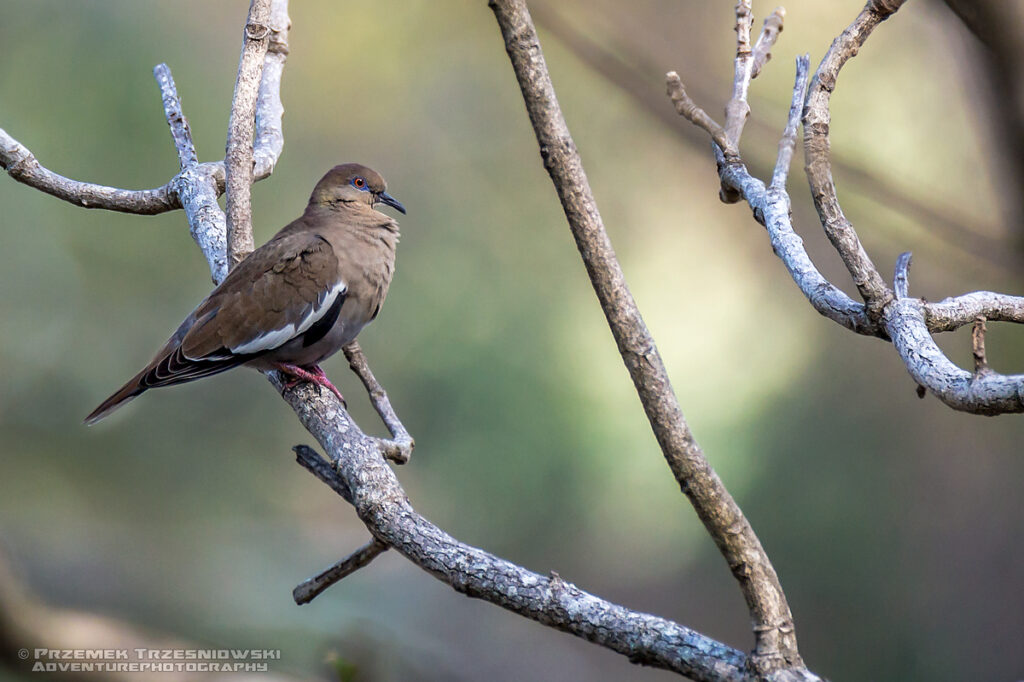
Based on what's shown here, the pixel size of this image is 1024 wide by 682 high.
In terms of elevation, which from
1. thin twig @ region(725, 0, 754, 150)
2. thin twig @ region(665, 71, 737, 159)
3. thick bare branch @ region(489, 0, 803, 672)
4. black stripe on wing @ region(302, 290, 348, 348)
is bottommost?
thick bare branch @ region(489, 0, 803, 672)

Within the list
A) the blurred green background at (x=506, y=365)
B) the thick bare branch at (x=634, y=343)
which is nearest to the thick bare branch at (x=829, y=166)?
the thick bare branch at (x=634, y=343)

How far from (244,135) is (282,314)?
0.38 metres

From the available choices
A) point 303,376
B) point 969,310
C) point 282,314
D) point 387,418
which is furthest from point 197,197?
point 969,310

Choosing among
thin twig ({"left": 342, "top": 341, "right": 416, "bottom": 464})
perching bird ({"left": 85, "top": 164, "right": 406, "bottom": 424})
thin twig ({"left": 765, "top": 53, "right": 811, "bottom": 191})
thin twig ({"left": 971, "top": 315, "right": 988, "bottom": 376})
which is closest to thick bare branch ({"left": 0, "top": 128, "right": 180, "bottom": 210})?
perching bird ({"left": 85, "top": 164, "right": 406, "bottom": 424})

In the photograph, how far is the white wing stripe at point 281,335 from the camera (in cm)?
197

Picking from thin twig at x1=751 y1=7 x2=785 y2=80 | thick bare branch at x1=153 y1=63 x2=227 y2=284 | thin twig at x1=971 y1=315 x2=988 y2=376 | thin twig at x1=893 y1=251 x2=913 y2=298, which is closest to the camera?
thin twig at x1=971 y1=315 x2=988 y2=376

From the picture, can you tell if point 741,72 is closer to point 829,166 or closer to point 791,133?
point 791,133

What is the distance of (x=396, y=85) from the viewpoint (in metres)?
4.58

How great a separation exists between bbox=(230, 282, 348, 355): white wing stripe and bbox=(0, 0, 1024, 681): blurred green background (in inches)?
83.2

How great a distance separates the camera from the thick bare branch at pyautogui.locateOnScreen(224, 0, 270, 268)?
1.93 m

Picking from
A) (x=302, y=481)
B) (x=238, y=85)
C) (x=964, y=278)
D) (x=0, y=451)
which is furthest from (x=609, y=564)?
(x=238, y=85)

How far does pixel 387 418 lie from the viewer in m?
1.77

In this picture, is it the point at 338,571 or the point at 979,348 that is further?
the point at 338,571

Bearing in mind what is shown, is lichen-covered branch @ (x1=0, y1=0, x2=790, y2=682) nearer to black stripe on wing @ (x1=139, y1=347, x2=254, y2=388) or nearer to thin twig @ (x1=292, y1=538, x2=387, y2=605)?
thin twig @ (x1=292, y1=538, x2=387, y2=605)
